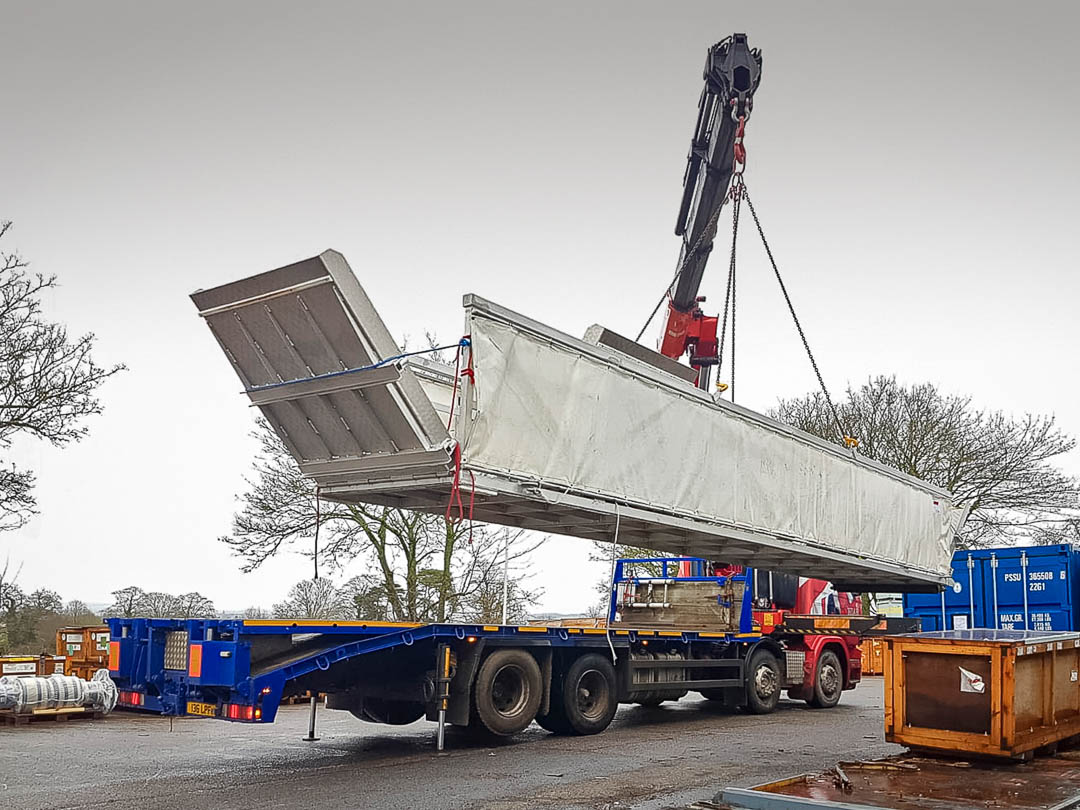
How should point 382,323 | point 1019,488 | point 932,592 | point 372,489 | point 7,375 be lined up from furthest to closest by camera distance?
point 1019,488 < point 7,375 < point 932,592 < point 372,489 < point 382,323

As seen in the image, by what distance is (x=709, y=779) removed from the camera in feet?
34.1

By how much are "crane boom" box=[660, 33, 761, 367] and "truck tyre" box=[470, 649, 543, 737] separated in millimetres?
7605

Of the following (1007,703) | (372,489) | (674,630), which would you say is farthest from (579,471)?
(674,630)

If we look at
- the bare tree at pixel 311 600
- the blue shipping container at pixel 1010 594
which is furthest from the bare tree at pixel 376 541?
the blue shipping container at pixel 1010 594

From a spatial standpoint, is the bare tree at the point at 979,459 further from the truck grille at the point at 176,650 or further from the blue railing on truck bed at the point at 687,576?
the truck grille at the point at 176,650

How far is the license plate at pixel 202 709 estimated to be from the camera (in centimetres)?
1057

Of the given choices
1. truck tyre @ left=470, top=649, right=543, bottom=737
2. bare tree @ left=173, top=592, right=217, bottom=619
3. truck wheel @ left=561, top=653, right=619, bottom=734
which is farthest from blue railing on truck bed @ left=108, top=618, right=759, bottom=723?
bare tree @ left=173, top=592, right=217, bottom=619

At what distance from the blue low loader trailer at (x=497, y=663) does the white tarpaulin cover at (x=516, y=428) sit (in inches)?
68.5

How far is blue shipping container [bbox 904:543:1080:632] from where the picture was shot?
1516 centimetres

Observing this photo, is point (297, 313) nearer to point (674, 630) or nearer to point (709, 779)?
point (709, 779)

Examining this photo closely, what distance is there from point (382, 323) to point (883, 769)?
5886 millimetres

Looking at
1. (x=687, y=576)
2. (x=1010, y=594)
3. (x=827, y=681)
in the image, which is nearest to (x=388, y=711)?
(x=687, y=576)

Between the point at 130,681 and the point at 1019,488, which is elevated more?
the point at 1019,488

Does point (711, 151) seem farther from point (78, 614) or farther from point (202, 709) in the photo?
point (78, 614)
